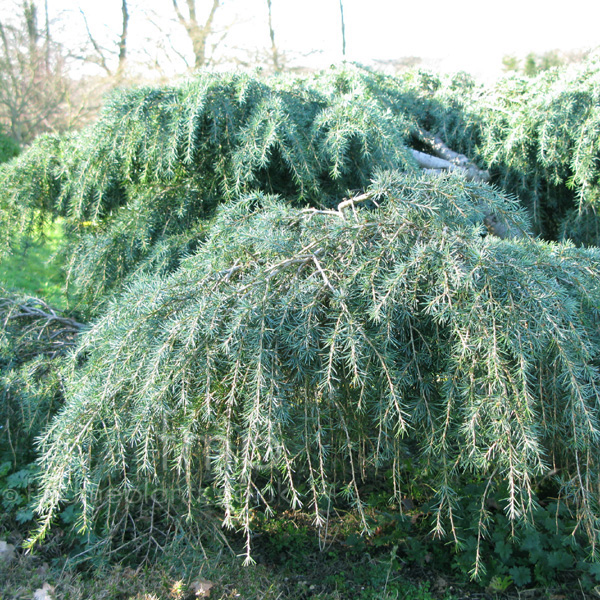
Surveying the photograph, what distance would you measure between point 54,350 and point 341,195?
175 centimetres

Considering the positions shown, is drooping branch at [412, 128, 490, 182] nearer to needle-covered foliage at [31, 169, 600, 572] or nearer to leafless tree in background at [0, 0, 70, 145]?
needle-covered foliage at [31, 169, 600, 572]

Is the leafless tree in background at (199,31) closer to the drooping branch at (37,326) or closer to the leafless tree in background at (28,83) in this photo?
the leafless tree in background at (28,83)

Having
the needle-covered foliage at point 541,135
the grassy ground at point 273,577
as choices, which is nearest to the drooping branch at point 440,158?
the needle-covered foliage at point 541,135

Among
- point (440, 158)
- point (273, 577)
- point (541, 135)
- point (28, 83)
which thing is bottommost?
point (273, 577)

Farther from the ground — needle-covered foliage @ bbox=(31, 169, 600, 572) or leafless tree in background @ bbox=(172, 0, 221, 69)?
leafless tree in background @ bbox=(172, 0, 221, 69)

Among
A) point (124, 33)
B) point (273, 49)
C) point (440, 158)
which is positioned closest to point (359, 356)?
point (440, 158)

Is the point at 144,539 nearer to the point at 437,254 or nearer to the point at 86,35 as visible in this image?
the point at 437,254

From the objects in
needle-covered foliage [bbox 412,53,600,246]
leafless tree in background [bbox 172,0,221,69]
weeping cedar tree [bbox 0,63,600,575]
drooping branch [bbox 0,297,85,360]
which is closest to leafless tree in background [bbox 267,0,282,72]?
leafless tree in background [bbox 172,0,221,69]

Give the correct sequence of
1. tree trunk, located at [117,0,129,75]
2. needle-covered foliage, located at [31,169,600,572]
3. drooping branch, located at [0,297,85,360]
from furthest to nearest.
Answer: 1. tree trunk, located at [117,0,129,75]
2. drooping branch, located at [0,297,85,360]
3. needle-covered foliage, located at [31,169,600,572]

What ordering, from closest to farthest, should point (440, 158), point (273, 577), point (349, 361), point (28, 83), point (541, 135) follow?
point (349, 361) < point (273, 577) < point (541, 135) < point (440, 158) < point (28, 83)

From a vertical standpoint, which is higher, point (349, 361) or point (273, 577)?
point (349, 361)

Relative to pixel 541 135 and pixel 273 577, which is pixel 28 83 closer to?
pixel 541 135

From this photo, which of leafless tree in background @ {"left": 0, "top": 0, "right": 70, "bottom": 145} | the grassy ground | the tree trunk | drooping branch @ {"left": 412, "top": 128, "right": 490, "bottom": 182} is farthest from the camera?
the tree trunk

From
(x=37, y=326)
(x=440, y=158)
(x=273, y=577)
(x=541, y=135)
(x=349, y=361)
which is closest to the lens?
(x=349, y=361)
